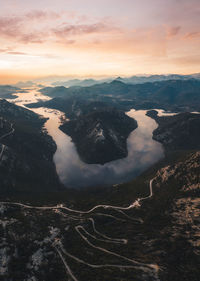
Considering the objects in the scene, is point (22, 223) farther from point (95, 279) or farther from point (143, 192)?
point (143, 192)

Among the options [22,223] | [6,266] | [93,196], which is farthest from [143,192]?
[6,266]

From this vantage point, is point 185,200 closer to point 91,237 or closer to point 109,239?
point 109,239

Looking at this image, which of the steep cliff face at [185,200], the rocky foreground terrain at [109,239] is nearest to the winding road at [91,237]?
the rocky foreground terrain at [109,239]

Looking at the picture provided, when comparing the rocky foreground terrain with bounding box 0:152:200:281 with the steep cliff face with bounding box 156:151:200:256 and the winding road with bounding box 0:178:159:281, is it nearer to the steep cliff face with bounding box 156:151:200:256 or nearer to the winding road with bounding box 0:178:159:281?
the winding road with bounding box 0:178:159:281

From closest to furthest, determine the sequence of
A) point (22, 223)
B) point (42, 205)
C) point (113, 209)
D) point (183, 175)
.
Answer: point (22, 223), point (113, 209), point (42, 205), point (183, 175)

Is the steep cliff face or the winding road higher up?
the steep cliff face

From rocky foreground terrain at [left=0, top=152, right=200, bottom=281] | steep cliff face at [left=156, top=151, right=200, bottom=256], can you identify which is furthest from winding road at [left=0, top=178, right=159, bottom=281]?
steep cliff face at [left=156, top=151, right=200, bottom=256]

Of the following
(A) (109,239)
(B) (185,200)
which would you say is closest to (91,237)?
(A) (109,239)

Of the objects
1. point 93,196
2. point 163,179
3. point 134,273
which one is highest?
point 163,179
